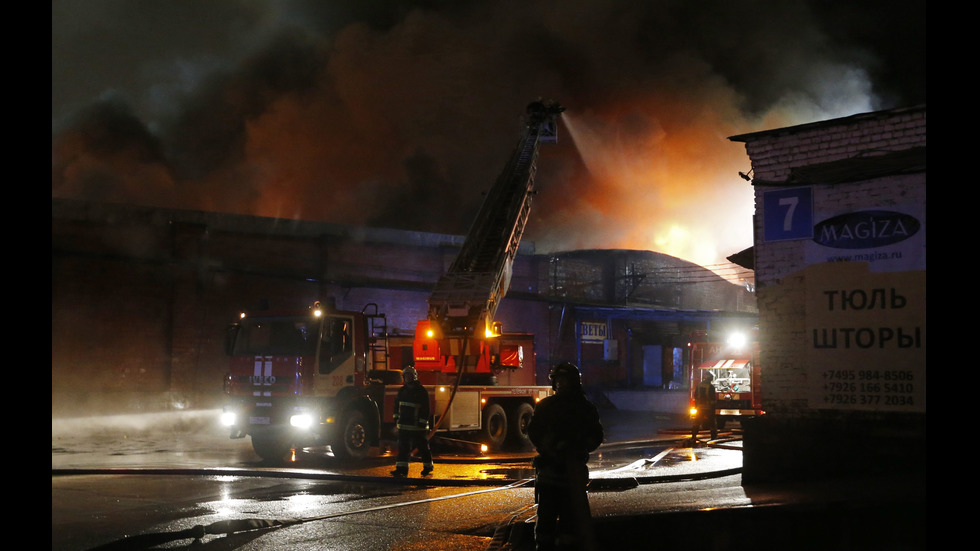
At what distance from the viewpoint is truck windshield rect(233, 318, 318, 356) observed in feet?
45.8

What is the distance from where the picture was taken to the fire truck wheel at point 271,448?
45.9ft

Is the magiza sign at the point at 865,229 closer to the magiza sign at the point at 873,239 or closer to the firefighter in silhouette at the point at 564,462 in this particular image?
the magiza sign at the point at 873,239

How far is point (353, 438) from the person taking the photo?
14.4 m

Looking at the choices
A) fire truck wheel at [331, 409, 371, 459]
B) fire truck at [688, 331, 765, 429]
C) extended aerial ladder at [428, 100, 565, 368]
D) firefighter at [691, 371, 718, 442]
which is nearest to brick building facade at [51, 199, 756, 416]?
fire truck wheel at [331, 409, 371, 459]

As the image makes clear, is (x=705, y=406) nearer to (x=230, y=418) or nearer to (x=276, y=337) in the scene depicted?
(x=276, y=337)

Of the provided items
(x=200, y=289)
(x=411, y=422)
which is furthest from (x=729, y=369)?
(x=200, y=289)

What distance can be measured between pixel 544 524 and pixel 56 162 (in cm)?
2430

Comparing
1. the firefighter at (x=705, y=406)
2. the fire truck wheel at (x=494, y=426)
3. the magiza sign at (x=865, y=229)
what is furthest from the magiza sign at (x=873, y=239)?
the firefighter at (x=705, y=406)

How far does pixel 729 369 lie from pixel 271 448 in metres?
10.5

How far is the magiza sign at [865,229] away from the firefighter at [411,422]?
545 centimetres

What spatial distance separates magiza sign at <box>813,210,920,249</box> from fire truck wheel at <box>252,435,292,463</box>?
8.44 metres

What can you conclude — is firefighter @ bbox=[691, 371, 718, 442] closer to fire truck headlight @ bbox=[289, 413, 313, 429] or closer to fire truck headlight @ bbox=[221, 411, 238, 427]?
fire truck headlight @ bbox=[289, 413, 313, 429]

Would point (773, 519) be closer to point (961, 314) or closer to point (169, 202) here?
point (961, 314)
